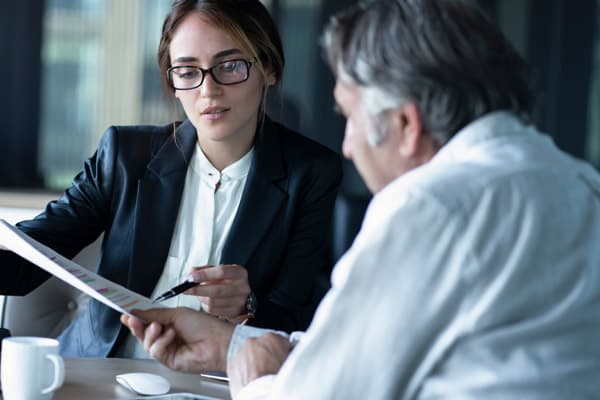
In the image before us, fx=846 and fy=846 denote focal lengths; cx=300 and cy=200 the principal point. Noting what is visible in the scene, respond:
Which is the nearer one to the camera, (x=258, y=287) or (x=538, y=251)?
(x=538, y=251)

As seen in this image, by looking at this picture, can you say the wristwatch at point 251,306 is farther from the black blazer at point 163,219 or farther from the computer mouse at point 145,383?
the computer mouse at point 145,383

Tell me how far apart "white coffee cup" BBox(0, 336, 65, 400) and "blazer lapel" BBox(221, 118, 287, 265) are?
82cm

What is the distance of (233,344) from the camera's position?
141 centimetres

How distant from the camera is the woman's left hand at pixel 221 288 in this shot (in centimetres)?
167

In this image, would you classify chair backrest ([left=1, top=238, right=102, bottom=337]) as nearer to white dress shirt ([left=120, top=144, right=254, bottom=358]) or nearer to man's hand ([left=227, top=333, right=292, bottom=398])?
white dress shirt ([left=120, top=144, right=254, bottom=358])

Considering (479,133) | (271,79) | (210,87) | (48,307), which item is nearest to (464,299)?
(479,133)

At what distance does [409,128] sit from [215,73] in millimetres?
997

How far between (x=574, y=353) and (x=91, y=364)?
889mm

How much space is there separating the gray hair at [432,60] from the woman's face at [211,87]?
921 millimetres

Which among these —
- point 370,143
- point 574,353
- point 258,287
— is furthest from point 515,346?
point 258,287

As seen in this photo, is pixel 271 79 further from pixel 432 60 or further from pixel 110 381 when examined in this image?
pixel 432 60

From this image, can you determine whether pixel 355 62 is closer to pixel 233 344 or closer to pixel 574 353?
pixel 574 353

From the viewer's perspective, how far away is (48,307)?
2166mm

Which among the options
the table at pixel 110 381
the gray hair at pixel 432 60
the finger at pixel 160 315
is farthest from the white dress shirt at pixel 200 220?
the gray hair at pixel 432 60
